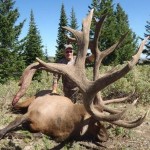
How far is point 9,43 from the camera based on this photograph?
134 feet

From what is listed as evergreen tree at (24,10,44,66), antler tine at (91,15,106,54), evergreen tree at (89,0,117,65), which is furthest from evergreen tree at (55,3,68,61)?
antler tine at (91,15,106,54)

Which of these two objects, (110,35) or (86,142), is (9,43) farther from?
(86,142)

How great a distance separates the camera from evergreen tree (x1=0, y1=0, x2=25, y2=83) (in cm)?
3897

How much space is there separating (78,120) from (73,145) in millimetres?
423

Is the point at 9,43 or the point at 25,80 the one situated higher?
the point at 9,43

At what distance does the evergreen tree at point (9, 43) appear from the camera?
128 feet

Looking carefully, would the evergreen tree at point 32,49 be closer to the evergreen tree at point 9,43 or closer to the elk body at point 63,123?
the evergreen tree at point 9,43

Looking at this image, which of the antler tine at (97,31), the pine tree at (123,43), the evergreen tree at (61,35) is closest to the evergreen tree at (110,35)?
the pine tree at (123,43)

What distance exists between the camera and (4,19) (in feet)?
131

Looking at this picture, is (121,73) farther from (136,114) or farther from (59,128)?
(136,114)

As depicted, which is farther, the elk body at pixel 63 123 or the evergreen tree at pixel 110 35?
the evergreen tree at pixel 110 35

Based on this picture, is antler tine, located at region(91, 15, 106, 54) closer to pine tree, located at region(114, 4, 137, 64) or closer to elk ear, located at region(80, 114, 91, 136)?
elk ear, located at region(80, 114, 91, 136)

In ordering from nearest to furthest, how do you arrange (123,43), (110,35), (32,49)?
(32,49), (110,35), (123,43)

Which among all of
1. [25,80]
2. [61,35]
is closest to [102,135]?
[25,80]
